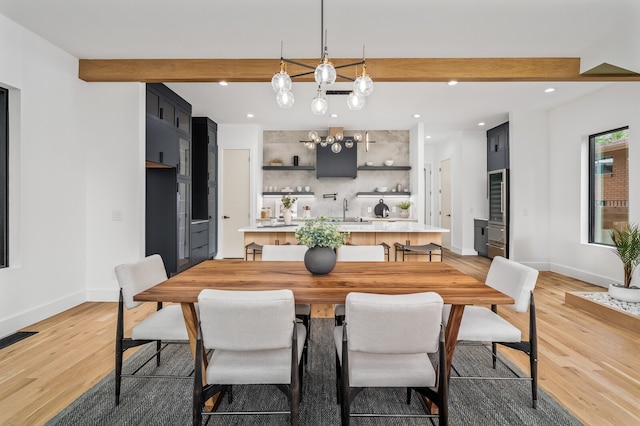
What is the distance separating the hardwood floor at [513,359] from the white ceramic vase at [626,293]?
0.37 meters

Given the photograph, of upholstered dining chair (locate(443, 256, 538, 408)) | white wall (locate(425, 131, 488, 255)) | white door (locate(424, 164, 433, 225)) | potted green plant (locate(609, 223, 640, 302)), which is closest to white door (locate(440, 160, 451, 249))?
white wall (locate(425, 131, 488, 255))

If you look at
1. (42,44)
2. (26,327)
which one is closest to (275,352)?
(26,327)

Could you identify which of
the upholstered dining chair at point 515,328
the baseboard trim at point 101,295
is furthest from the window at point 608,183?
the baseboard trim at point 101,295

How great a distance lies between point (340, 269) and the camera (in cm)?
244

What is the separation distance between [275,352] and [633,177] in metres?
5.01

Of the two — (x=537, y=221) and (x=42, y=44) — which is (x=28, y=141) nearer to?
(x=42, y=44)

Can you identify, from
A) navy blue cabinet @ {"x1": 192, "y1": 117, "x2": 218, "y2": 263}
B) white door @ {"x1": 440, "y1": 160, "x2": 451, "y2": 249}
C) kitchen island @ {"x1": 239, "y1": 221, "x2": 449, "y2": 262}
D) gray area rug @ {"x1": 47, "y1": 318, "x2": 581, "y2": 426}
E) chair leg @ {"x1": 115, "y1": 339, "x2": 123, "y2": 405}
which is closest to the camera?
gray area rug @ {"x1": 47, "y1": 318, "x2": 581, "y2": 426}

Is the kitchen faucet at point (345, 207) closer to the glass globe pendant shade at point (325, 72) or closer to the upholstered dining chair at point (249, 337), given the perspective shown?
the glass globe pendant shade at point (325, 72)

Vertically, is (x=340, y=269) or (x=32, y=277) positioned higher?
(x=340, y=269)

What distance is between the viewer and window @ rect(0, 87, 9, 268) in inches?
124

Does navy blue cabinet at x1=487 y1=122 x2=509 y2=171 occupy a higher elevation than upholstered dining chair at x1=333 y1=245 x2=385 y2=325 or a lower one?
higher

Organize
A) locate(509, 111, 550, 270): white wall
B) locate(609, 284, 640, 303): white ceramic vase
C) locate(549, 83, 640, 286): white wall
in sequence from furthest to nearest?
1. locate(509, 111, 550, 270): white wall
2. locate(549, 83, 640, 286): white wall
3. locate(609, 284, 640, 303): white ceramic vase

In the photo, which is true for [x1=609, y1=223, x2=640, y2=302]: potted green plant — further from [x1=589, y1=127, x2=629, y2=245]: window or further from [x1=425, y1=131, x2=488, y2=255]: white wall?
[x1=425, y1=131, x2=488, y2=255]: white wall

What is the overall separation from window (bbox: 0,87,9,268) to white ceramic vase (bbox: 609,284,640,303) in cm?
603
